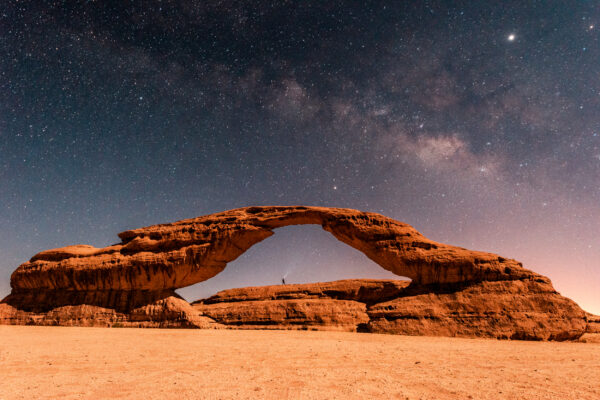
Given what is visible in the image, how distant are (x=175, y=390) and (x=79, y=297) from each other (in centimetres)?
2494

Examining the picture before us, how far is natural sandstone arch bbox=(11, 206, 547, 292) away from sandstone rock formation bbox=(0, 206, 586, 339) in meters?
0.08

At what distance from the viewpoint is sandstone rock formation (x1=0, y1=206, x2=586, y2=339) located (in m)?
17.2

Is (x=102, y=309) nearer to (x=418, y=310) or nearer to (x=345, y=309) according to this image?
(x=345, y=309)

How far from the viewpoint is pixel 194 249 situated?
77.4 feet

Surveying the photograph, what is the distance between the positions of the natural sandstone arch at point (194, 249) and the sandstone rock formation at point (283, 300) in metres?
0.08

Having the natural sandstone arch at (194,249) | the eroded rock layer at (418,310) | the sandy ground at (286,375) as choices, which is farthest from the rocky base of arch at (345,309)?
the sandy ground at (286,375)

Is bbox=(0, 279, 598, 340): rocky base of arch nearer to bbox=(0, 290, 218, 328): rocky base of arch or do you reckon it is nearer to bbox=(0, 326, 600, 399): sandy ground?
bbox=(0, 290, 218, 328): rocky base of arch

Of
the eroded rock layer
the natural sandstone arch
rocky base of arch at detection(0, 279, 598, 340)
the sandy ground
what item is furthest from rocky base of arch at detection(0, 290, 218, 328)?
the sandy ground

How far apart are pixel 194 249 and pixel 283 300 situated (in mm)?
7939

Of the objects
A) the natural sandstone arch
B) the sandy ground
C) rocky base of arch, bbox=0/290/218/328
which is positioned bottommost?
rocky base of arch, bbox=0/290/218/328

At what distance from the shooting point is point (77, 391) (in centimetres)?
473

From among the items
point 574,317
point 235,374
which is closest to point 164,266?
point 235,374

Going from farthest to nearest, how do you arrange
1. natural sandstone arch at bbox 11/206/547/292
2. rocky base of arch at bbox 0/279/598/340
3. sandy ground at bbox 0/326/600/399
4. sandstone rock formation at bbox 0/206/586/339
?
natural sandstone arch at bbox 11/206/547/292 < sandstone rock formation at bbox 0/206/586/339 < rocky base of arch at bbox 0/279/598/340 < sandy ground at bbox 0/326/600/399

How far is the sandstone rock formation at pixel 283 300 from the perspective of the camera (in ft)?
56.3
